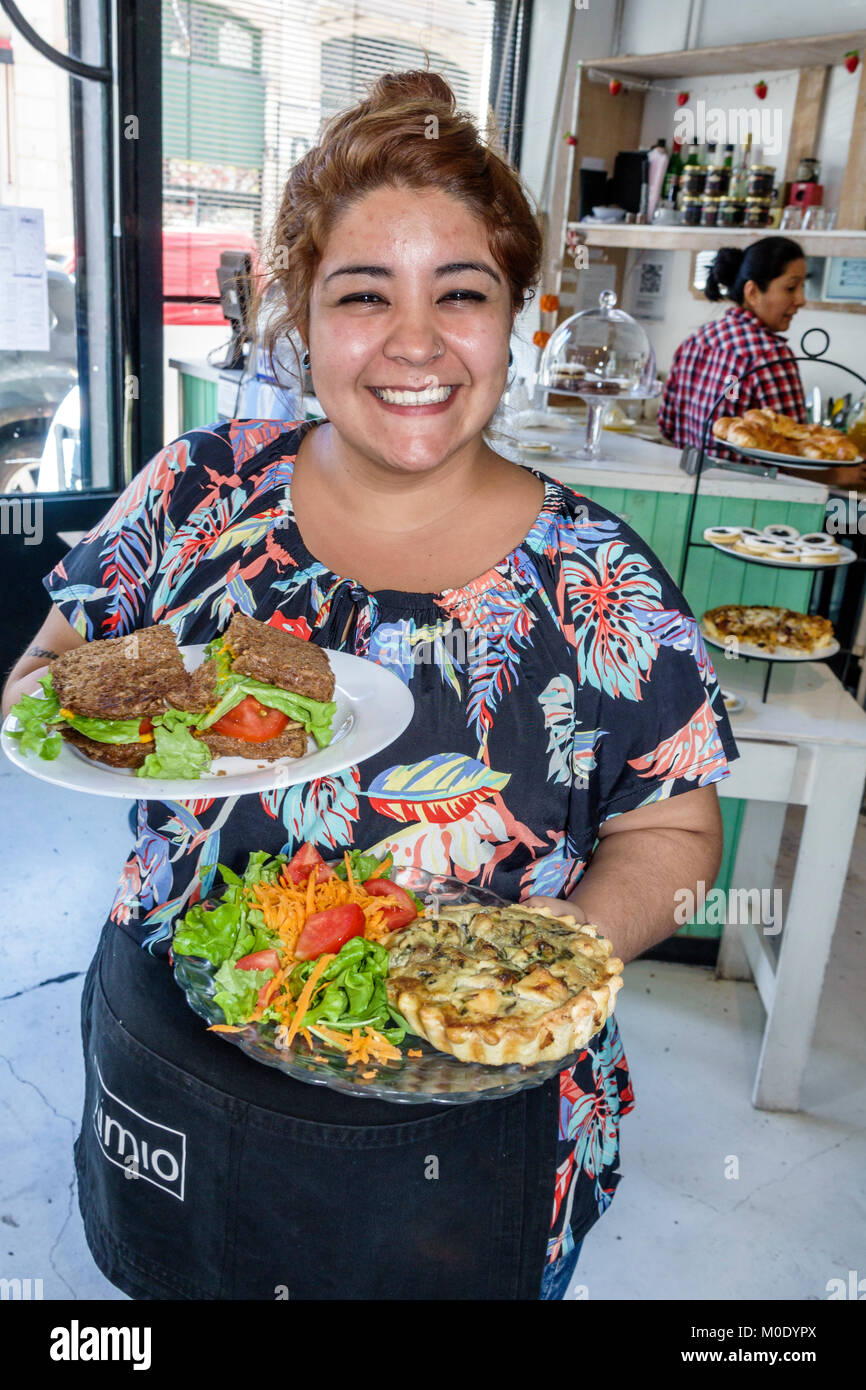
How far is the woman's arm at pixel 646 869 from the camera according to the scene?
1.35 meters

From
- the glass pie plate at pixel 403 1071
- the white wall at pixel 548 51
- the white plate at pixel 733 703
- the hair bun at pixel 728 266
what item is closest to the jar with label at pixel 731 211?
the hair bun at pixel 728 266

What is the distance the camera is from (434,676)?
1.44 meters

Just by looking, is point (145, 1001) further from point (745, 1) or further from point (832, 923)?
point (745, 1)

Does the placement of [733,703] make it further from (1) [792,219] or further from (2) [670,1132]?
(1) [792,219]

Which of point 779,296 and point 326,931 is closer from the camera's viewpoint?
point 326,931

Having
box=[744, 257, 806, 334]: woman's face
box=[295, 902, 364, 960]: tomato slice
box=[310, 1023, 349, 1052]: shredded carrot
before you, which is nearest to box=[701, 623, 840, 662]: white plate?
box=[295, 902, 364, 960]: tomato slice

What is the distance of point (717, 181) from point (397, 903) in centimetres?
552

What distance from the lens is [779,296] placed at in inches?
185

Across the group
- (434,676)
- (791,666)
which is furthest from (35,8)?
(434,676)

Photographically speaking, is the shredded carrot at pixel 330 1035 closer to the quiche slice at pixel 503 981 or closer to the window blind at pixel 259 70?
the quiche slice at pixel 503 981

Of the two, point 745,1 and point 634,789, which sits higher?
point 745,1
